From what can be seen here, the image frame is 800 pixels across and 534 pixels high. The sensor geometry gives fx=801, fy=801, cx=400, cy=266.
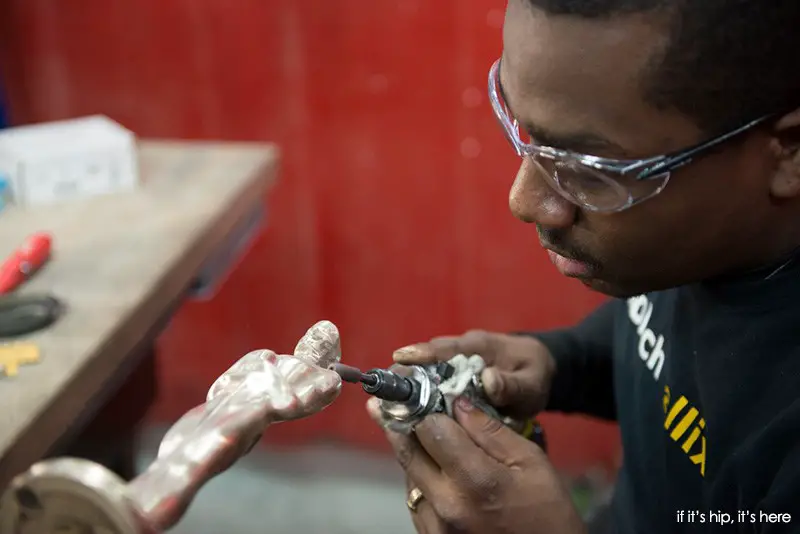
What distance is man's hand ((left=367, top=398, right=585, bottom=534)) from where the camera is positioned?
656mm

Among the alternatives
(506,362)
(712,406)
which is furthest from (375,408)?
(712,406)

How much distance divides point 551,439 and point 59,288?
1069mm

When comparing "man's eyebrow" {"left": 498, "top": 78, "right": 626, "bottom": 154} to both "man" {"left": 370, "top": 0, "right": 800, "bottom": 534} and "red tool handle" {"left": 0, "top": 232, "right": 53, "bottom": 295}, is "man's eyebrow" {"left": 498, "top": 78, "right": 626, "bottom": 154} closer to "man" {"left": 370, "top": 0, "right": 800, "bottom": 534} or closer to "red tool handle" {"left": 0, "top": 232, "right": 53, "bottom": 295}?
"man" {"left": 370, "top": 0, "right": 800, "bottom": 534}

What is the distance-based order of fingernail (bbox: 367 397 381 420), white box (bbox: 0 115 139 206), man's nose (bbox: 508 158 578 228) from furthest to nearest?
1. white box (bbox: 0 115 139 206)
2. fingernail (bbox: 367 397 381 420)
3. man's nose (bbox: 508 158 578 228)

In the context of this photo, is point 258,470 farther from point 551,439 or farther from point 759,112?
point 759,112

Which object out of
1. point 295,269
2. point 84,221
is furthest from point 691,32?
point 295,269

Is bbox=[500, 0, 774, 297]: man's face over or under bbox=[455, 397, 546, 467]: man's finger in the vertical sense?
over

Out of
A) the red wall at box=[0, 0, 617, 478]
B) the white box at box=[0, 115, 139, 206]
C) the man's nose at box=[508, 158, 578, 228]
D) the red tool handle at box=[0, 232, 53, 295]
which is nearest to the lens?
the man's nose at box=[508, 158, 578, 228]

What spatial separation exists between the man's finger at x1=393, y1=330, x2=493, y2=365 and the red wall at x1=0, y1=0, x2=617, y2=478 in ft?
2.12

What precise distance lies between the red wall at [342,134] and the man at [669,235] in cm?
77

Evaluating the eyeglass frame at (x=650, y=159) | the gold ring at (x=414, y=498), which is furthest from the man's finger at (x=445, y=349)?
the eyeglass frame at (x=650, y=159)

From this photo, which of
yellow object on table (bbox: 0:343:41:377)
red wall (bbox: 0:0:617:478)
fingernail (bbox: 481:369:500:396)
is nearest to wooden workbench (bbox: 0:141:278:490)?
yellow object on table (bbox: 0:343:41:377)

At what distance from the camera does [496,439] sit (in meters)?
0.69

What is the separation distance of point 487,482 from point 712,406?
0.20 meters
